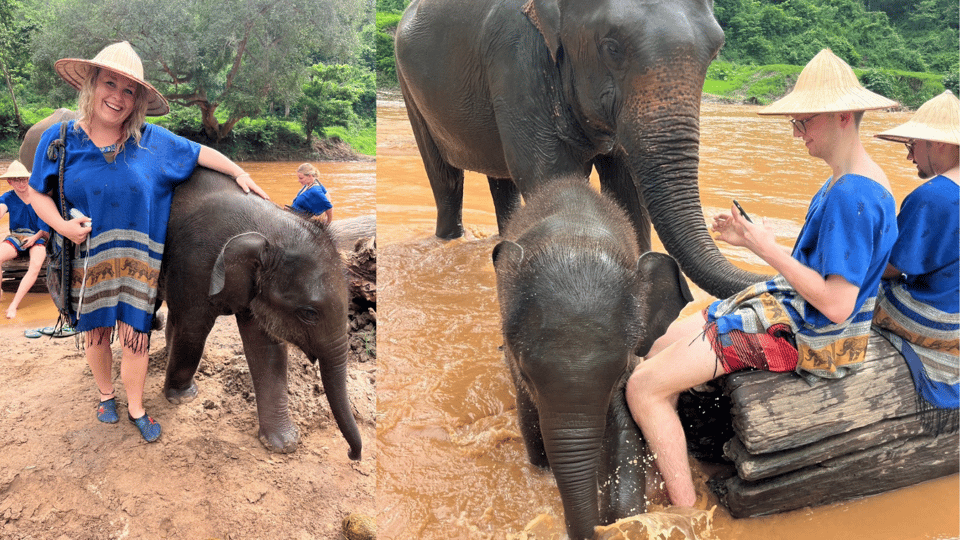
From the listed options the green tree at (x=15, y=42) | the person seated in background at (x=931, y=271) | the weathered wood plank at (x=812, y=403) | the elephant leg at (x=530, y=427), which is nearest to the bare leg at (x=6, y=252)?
the elephant leg at (x=530, y=427)

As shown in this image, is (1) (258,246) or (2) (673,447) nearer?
(2) (673,447)

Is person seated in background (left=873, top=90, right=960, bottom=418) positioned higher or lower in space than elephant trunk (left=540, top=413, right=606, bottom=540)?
higher

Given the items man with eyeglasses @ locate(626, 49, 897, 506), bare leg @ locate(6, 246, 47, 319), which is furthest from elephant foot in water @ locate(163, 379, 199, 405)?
bare leg @ locate(6, 246, 47, 319)

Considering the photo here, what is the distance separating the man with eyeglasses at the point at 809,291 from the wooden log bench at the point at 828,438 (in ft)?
0.37

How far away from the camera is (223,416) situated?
4.20 metres

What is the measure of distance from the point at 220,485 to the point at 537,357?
2.03 meters

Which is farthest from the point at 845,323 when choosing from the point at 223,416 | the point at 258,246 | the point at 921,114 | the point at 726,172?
the point at 726,172

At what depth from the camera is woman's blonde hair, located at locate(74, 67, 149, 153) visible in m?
3.50

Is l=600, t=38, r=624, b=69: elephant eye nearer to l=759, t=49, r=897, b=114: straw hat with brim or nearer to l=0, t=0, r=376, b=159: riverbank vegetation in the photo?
l=759, t=49, r=897, b=114: straw hat with brim

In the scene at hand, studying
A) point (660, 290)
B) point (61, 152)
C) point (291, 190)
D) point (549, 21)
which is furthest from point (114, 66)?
point (291, 190)

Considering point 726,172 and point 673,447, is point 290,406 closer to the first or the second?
point 673,447

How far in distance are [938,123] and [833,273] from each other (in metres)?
1.04

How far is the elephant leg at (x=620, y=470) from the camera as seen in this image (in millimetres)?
3014

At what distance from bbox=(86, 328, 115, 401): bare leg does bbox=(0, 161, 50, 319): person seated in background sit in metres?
3.66
